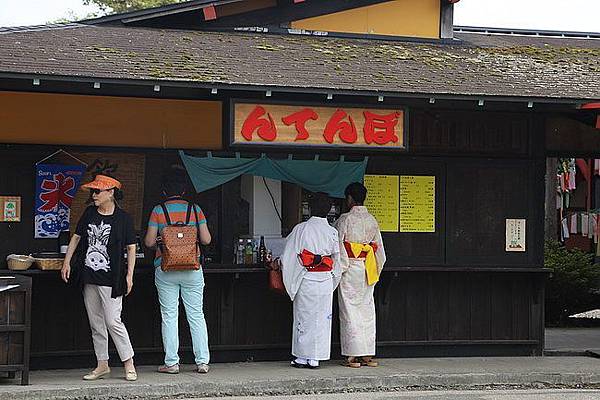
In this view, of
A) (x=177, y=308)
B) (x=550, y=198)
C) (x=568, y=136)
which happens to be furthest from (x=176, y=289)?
(x=550, y=198)

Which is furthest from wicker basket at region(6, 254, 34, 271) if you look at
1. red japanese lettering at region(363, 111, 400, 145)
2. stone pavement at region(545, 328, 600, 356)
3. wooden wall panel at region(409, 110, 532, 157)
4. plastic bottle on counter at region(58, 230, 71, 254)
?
stone pavement at region(545, 328, 600, 356)

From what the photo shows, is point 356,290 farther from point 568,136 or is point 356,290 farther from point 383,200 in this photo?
point 568,136

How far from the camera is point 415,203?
12.2 meters

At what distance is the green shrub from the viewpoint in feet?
59.1

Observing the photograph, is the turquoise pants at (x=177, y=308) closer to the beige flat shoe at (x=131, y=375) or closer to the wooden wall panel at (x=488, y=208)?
the beige flat shoe at (x=131, y=375)

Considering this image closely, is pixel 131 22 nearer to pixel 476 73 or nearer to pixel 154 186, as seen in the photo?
pixel 154 186

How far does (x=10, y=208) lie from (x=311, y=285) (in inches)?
121

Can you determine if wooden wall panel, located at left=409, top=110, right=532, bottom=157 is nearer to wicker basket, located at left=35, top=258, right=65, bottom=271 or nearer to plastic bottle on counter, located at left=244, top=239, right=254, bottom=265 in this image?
plastic bottle on counter, located at left=244, top=239, right=254, bottom=265

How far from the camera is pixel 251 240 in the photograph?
38.5ft

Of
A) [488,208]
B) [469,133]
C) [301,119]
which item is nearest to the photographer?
[301,119]

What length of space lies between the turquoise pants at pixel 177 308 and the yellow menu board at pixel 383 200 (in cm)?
A: 227

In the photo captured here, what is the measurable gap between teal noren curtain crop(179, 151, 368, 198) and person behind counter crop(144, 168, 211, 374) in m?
0.59

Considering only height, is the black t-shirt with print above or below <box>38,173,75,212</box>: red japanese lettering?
below

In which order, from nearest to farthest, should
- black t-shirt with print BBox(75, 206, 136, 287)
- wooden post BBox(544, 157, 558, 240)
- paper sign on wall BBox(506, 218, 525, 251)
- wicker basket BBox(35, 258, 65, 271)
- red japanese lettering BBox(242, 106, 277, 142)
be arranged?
black t-shirt with print BBox(75, 206, 136, 287)
wicker basket BBox(35, 258, 65, 271)
red japanese lettering BBox(242, 106, 277, 142)
paper sign on wall BBox(506, 218, 525, 251)
wooden post BBox(544, 157, 558, 240)
